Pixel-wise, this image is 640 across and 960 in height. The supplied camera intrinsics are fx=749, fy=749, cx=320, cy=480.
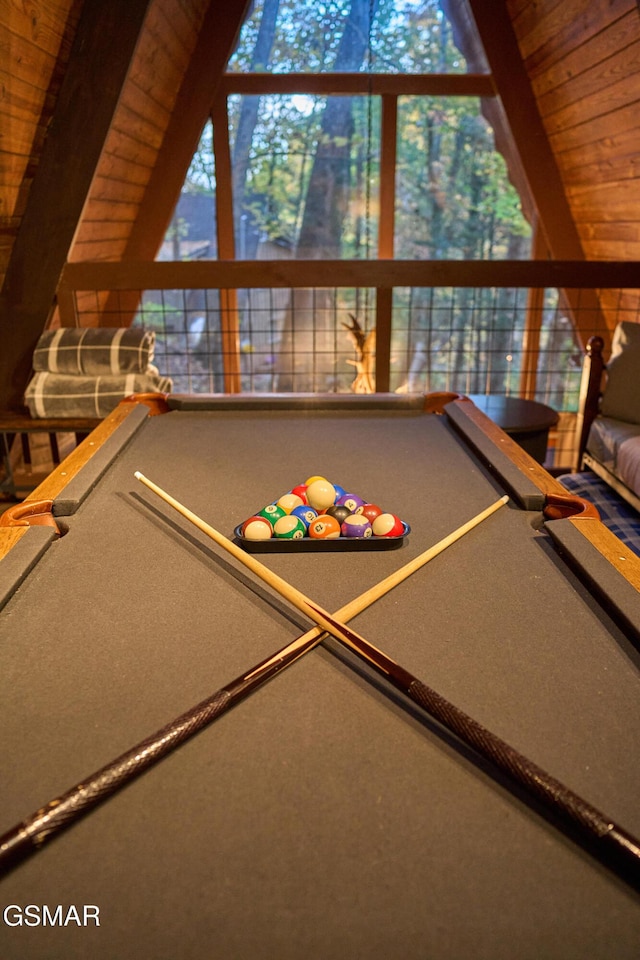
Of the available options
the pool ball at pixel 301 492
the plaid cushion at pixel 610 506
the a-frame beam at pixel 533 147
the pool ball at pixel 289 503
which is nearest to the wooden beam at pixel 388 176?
the a-frame beam at pixel 533 147

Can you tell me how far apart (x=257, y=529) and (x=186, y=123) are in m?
4.44

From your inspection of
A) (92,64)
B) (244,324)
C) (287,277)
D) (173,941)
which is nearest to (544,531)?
(173,941)

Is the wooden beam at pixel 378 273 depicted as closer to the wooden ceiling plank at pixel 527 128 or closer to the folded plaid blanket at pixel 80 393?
the folded plaid blanket at pixel 80 393

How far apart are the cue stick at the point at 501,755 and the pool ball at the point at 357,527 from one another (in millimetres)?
295

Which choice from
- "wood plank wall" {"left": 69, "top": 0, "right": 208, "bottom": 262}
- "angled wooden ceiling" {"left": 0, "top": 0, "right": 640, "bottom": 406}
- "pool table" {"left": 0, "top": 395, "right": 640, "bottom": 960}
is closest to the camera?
"pool table" {"left": 0, "top": 395, "right": 640, "bottom": 960}

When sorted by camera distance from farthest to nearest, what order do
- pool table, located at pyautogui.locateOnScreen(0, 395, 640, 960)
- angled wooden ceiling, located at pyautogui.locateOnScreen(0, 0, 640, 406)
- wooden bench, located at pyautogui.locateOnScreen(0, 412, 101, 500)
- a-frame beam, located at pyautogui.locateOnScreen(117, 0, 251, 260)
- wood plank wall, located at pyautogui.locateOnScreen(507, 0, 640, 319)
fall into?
a-frame beam, located at pyautogui.locateOnScreen(117, 0, 251, 260)
wood plank wall, located at pyautogui.locateOnScreen(507, 0, 640, 319)
wooden bench, located at pyautogui.locateOnScreen(0, 412, 101, 500)
angled wooden ceiling, located at pyautogui.locateOnScreen(0, 0, 640, 406)
pool table, located at pyautogui.locateOnScreen(0, 395, 640, 960)

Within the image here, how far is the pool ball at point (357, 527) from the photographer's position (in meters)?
1.47

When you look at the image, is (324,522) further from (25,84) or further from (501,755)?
(25,84)

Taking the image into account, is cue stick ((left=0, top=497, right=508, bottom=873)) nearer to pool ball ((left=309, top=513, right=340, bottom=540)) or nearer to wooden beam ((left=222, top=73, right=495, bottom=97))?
pool ball ((left=309, top=513, right=340, bottom=540))

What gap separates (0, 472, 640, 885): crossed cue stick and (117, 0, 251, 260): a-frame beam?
4.69 metres

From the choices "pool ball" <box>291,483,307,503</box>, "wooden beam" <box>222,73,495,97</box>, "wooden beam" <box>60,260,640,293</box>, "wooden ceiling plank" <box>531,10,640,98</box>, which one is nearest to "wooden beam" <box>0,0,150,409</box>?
"wooden beam" <box>60,260,640,293</box>

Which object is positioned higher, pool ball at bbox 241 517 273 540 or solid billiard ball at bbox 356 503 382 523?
solid billiard ball at bbox 356 503 382 523

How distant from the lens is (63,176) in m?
3.48

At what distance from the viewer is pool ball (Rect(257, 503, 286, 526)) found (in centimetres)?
151
